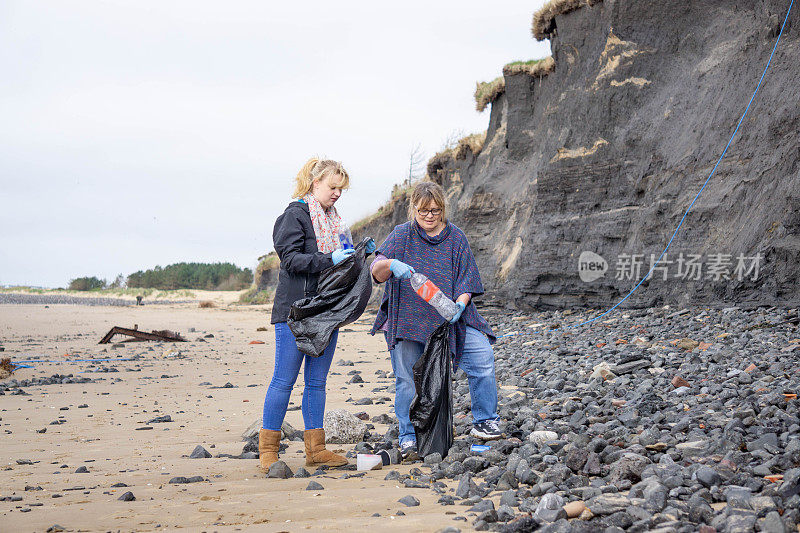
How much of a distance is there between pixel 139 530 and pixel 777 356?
5.63 meters

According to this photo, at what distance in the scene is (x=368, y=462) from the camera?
3.82m

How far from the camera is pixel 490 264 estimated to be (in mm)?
17375

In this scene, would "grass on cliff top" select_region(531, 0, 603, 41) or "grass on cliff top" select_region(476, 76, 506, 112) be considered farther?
"grass on cliff top" select_region(476, 76, 506, 112)

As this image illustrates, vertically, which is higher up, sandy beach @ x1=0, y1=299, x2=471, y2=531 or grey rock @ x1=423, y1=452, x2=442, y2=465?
grey rock @ x1=423, y1=452, x2=442, y2=465

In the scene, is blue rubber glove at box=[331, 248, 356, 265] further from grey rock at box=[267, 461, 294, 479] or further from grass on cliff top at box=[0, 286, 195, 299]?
grass on cliff top at box=[0, 286, 195, 299]

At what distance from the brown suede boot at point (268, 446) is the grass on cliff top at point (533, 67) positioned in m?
14.7

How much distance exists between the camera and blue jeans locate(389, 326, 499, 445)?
4.21m

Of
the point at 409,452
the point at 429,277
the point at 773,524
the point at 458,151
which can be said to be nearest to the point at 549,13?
the point at 458,151

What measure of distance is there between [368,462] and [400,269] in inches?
46.8

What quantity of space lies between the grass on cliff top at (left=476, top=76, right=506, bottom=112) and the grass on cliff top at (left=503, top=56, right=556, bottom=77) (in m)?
0.50

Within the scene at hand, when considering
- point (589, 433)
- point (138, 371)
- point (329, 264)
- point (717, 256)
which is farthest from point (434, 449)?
point (717, 256)

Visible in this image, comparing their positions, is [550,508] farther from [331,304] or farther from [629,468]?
[331,304]

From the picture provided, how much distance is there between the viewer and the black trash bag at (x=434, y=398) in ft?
13.2

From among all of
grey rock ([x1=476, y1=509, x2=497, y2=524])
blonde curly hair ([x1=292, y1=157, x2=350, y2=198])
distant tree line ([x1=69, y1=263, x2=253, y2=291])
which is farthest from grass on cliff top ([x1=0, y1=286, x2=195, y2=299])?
grey rock ([x1=476, y1=509, x2=497, y2=524])
